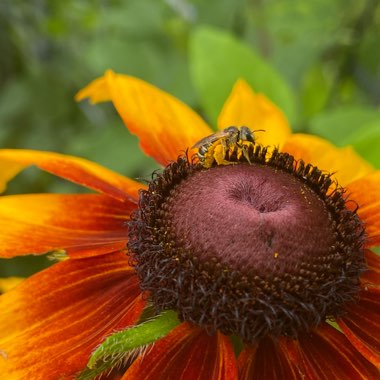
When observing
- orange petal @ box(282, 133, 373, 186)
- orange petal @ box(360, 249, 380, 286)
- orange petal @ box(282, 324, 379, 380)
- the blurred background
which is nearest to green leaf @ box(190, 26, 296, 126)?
the blurred background

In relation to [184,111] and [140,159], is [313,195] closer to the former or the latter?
[184,111]

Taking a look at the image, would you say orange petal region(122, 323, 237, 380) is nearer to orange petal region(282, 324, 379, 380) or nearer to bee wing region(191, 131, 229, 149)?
orange petal region(282, 324, 379, 380)

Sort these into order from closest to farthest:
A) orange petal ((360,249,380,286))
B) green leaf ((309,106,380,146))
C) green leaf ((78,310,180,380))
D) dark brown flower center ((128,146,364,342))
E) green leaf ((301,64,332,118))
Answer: green leaf ((78,310,180,380)), dark brown flower center ((128,146,364,342)), orange petal ((360,249,380,286)), green leaf ((309,106,380,146)), green leaf ((301,64,332,118))

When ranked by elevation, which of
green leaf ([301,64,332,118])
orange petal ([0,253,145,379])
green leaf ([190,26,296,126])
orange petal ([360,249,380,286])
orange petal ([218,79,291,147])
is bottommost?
orange petal ([360,249,380,286])

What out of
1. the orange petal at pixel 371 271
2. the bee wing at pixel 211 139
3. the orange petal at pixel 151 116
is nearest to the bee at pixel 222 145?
the bee wing at pixel 211 139

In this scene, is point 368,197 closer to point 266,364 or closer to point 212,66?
point 266,364

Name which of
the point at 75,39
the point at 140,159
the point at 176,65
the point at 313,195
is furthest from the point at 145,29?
the point at 313,195
